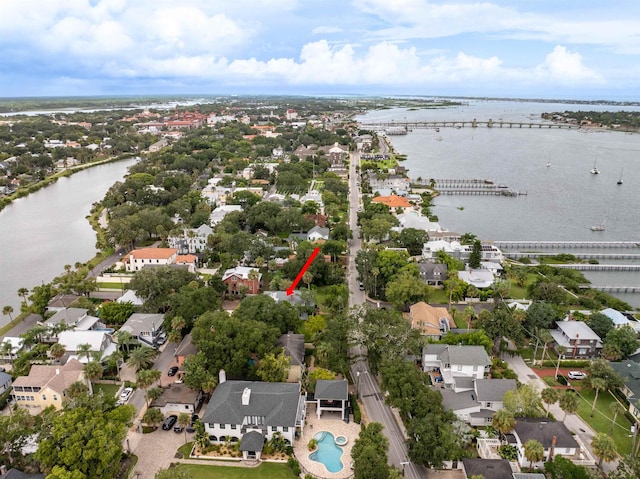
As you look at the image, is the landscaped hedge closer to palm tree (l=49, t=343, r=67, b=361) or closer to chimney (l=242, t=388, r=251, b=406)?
chimney (l=242, t=388, r=251, b=406)

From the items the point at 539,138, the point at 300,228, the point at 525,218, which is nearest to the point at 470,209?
the point at 525,218

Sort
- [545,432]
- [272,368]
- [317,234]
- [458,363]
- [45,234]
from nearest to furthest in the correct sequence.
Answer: [545,432], [272,368], [458,363], [317,234], [45,234]

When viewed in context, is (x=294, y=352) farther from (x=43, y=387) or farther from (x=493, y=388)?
(x=43, y=387)

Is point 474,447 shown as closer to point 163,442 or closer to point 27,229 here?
point 163,442

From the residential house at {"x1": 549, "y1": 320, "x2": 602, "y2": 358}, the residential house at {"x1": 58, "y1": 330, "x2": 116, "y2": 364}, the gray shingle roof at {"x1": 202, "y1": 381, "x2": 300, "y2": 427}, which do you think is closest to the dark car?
the gray shingle roof at {"x1": 202, "y1": 381, "x2": 300, "y2": 427}

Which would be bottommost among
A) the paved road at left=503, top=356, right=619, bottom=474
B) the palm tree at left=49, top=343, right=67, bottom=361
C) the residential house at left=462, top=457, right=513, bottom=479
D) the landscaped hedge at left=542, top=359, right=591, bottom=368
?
the paved road at left=503, top=356, right=619, bottom=474

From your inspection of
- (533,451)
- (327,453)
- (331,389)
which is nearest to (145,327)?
(331,389)
